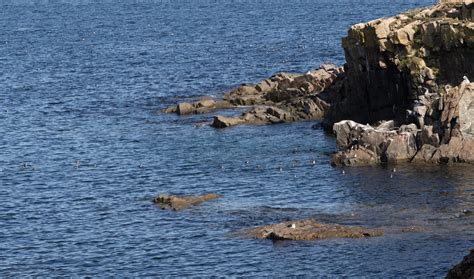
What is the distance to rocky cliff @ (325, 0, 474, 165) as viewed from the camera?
100688mm

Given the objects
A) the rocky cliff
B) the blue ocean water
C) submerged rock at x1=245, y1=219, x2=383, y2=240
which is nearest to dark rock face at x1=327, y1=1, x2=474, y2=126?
the rocky cliff

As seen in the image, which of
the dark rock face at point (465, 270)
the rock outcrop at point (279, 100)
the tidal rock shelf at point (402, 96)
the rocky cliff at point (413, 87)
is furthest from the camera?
the rock outcrop at point (279, 100)

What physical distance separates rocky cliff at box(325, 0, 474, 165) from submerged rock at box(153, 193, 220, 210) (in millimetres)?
15102

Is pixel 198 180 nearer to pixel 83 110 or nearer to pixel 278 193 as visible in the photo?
pixel 278 193

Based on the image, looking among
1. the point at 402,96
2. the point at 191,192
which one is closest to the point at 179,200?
the point at 191,192

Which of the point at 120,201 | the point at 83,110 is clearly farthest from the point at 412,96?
the point at 83,110

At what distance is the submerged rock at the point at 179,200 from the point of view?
94.4 m

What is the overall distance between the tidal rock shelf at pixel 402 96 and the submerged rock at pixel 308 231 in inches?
800

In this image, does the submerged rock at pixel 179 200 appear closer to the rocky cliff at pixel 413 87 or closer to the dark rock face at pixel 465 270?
the rocky cliff at pixel 413 87

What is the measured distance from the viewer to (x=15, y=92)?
164m

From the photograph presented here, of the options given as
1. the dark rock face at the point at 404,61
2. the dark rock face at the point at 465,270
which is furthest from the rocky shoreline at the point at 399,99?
the dark rock face at the point at 465,270

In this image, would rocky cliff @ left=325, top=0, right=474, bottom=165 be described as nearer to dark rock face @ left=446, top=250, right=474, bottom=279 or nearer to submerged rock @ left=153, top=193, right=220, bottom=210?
submerged rock @ left=153, top=193, right=220, bottom=210

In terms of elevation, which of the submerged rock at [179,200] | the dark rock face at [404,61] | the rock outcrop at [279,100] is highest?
the dark rock face at [404,61]

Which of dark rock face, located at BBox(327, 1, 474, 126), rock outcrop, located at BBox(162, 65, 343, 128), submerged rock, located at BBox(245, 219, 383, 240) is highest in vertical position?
dark rock face, located at BBox(327, 1, 474, 126)
